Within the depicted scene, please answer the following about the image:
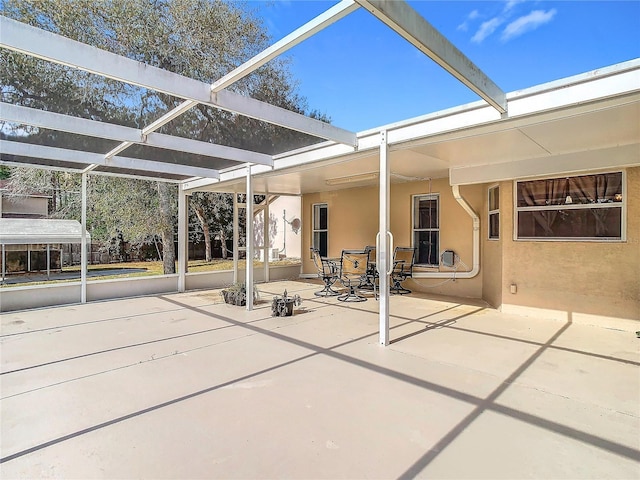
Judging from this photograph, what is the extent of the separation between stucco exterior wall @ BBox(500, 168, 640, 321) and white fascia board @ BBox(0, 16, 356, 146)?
14.5ft

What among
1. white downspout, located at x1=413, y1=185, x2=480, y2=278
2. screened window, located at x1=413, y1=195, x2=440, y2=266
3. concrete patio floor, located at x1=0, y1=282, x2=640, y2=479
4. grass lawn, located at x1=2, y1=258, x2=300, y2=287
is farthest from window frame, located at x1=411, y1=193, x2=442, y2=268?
grass lawn, located at x1=2, y1=258, x2=300, y2=287

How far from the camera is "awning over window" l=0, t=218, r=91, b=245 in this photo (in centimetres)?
770

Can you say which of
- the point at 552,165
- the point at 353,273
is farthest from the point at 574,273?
the point at 353,273

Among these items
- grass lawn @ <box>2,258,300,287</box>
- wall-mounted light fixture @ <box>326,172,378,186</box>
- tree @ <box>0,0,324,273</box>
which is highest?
tree @ <box>0,0,324,273</box>

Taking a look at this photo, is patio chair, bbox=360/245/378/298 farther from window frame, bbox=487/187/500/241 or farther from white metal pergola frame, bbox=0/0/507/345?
white metal pergola frame, bbox=0/0/507/345

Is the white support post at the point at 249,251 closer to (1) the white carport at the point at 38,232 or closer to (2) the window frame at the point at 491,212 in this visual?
(1) the white carport at the point at 38,232

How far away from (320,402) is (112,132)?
403cm

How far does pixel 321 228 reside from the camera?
1086 cm

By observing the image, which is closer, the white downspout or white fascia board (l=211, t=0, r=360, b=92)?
white fascia board (l=211, t=0, r=360, b=92)

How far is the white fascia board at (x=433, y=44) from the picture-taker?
207 centimetres

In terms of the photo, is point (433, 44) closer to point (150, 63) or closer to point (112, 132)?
point (112, 132)

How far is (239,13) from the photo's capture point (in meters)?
7.61

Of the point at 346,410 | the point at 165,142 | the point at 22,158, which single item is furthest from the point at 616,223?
the point at 22,158

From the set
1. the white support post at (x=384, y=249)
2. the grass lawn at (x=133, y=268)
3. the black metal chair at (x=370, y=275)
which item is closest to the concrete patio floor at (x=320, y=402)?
the white support post at (x=384, y=249)
